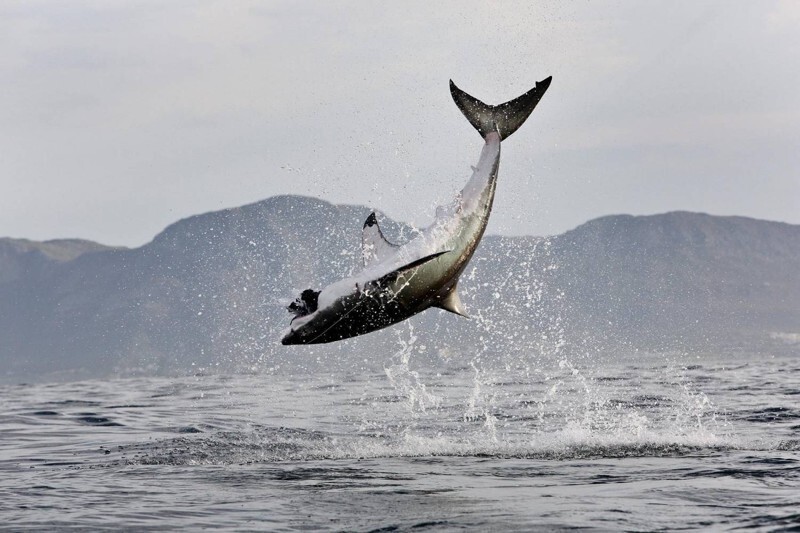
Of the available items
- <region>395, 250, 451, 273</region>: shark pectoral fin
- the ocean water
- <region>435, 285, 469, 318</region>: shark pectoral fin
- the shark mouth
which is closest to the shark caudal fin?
<region>435, 285, 469, 318</region>: shark pectoral fin

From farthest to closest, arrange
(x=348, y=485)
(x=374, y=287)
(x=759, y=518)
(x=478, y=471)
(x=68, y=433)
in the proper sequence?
1. (x=68, y=433)
2. (x=478, y=471)
3. (x=348, y=485)
4. (x=374, y=287)
5. (x=759, y=518)

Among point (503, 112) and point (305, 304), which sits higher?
point (503, 112)

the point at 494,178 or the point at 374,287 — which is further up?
the point at 494,178

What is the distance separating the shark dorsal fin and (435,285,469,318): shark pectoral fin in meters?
0.94

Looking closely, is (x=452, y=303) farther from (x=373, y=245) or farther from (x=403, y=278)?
(x=403, y=278)

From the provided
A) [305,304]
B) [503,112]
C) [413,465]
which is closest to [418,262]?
[305,304]

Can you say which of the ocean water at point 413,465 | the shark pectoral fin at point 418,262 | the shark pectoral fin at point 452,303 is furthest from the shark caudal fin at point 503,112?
the ocean water at point 413,465

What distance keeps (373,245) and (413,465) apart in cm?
399

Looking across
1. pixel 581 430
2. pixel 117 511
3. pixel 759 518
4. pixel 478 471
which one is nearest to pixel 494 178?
pixel 478 471

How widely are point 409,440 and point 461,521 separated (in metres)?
7.78

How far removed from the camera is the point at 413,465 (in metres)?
16.5

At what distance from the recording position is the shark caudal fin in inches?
613

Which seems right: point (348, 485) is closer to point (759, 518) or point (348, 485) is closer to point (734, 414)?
point (759, 518)

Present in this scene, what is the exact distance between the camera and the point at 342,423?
78.5 feet
